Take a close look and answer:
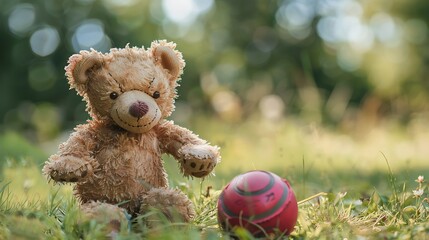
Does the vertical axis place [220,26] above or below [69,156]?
above

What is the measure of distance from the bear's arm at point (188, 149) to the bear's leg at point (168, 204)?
13 cm

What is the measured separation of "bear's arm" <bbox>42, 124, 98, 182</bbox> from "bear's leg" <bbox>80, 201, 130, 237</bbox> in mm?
134

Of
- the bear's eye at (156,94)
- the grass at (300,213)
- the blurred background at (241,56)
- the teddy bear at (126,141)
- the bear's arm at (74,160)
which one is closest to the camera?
the grass at (300,213)

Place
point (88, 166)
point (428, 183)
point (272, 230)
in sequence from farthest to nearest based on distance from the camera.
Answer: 1. point (428, 183)
2. point (88, 166)
3. point (272, 230)

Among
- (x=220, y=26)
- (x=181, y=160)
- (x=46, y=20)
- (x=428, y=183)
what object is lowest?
(x=428, y=183)

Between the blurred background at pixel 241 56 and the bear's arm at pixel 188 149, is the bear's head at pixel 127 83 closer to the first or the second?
the bear's arm at pixel 188 149

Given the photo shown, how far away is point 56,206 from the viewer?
8.40 ft

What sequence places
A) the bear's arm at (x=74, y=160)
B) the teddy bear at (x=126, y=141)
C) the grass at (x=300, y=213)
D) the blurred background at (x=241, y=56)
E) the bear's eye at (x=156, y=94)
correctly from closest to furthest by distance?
the grass at (x=300, y=213)
the bear's arm at (x=74, y=160)
the teddy bear at (x=126, y=141)
the bear's eye at (x=156, y=94)
the blurred background at (x=241, y=56)

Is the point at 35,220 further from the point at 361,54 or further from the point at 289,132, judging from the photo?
the point at 361,54

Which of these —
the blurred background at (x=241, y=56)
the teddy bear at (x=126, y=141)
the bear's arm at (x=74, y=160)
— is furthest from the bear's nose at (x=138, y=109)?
the blurred background at (x=241, y=56)

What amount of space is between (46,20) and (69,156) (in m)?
15.3

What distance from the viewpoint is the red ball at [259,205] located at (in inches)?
83.6

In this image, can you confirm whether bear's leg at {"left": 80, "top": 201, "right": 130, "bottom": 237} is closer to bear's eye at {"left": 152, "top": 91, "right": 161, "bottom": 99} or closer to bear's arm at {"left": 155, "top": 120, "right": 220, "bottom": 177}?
bear's arm at {"left": 155, "top": 120, "right": 220, "bottom": 177}

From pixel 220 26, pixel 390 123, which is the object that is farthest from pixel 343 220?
pixel 220 26
